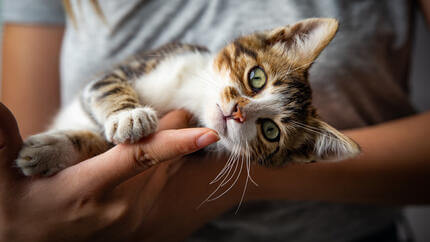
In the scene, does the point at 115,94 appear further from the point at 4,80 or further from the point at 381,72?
the point at 381,72

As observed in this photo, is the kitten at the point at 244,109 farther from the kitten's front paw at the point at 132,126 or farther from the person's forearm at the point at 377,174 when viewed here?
the person's forearm at the point at 377,174

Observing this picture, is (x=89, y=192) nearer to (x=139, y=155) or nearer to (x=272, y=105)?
(x=139, y=155)

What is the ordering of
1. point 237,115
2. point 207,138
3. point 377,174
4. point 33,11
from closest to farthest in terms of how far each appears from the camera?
point 207,138 < point 237,115 < point 377,174 < point 33,11

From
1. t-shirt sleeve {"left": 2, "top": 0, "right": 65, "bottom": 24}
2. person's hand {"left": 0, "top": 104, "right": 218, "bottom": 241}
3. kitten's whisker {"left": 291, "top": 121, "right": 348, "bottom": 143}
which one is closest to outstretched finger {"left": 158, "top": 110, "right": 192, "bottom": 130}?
person's hand {"left": 0, "top": 104, "right": 218, "bottom": 241}

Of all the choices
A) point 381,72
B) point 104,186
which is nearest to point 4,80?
point 104,186

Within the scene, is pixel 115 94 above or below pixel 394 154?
above

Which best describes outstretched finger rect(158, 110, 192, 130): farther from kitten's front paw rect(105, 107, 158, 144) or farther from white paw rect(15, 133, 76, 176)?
white paw rect(15, 133, 76, 176)

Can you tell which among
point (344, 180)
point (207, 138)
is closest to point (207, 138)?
point (207, 138)
